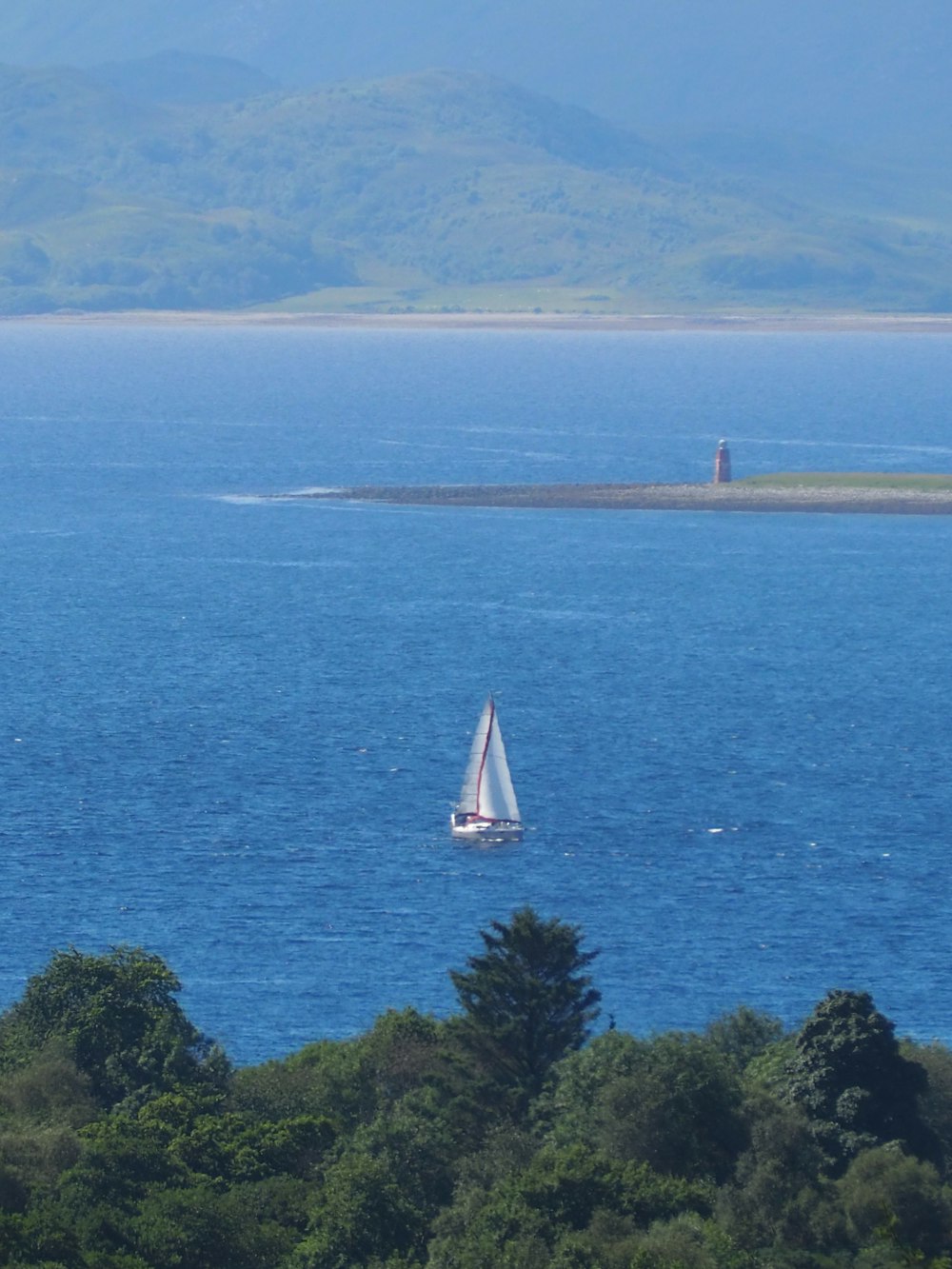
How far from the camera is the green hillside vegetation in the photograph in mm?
35875

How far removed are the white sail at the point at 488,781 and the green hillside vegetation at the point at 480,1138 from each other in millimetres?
26434

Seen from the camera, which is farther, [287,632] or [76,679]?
[287,632]

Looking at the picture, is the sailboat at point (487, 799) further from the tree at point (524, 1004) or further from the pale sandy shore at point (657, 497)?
the pale sandy shore at point (657, 497)

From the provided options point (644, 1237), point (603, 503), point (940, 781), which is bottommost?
point (644, 1237)

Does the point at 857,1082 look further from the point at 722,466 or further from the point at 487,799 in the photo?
the point at 722,466

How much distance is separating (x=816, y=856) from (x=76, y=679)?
129 feet

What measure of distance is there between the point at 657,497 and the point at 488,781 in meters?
90.2

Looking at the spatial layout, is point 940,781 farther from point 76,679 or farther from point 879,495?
point 879,495

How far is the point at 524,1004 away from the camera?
148 feet

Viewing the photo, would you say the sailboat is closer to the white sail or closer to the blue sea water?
the white sail

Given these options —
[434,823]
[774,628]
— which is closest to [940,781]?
[434,823]

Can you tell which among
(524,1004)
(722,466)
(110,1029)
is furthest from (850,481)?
(110,1029)

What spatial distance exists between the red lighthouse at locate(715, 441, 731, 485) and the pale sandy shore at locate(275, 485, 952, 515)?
5.73 ft

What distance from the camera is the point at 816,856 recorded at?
72188mm
